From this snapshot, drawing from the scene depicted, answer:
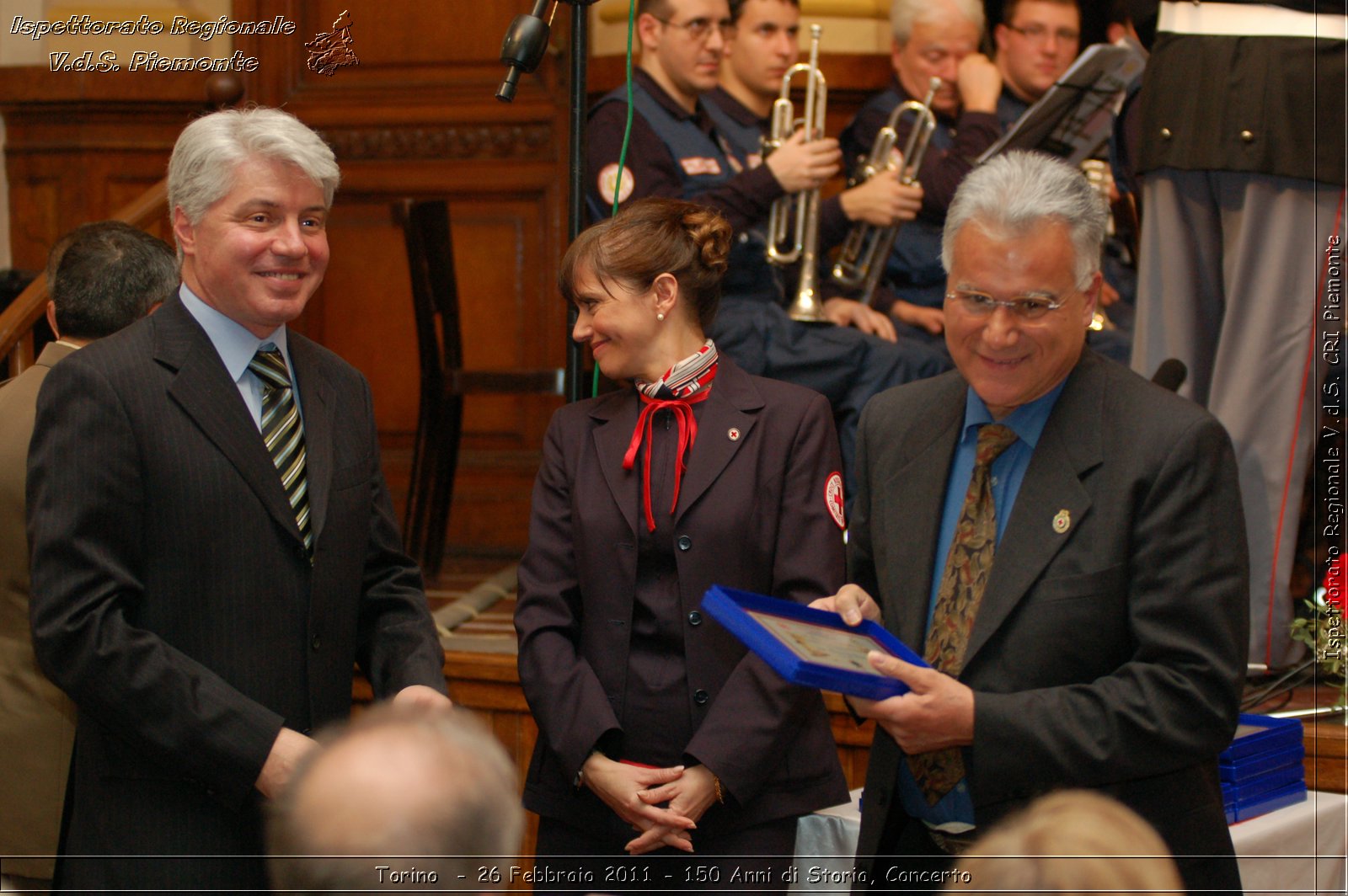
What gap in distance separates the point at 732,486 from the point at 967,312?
536 millimetres

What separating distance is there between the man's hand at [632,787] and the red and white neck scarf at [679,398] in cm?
46

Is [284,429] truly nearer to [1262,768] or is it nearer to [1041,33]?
[1262,768]

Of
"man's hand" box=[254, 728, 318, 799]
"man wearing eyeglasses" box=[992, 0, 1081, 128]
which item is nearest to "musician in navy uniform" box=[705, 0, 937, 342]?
"man wearing eyeglasses" box=[992, 0, 1081, 128]

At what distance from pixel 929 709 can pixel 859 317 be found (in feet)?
8.60

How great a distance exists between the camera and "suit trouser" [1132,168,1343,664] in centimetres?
321

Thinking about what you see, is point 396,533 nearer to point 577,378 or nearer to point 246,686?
point 246,686

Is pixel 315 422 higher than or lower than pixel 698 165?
lower

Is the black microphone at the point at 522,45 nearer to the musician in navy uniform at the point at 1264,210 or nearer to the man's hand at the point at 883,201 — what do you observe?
the musician in navy uniform at the point at 1264,210

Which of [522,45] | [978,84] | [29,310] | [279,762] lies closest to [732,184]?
[978,84]

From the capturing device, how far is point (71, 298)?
8.74 feet

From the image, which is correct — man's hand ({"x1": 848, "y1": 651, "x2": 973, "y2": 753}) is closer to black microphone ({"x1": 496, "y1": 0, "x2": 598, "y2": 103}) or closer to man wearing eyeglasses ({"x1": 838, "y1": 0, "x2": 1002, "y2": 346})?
black microphone ({"x1": 496, "y1": 0, "x2": 598, "y2": 103})

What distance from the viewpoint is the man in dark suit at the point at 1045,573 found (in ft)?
6.40

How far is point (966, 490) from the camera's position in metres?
2.18

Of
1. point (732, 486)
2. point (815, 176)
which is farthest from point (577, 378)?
point (815, 176)
